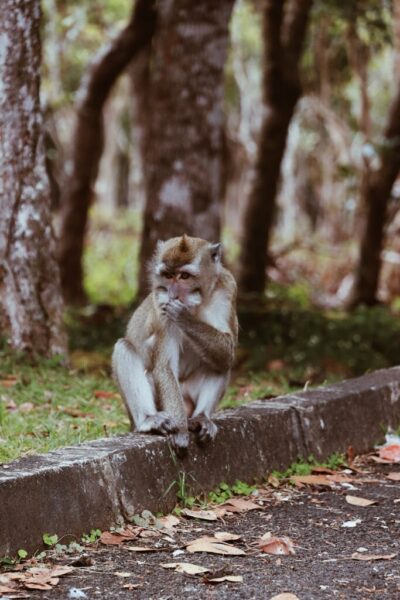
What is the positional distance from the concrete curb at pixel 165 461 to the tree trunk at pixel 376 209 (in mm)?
7832

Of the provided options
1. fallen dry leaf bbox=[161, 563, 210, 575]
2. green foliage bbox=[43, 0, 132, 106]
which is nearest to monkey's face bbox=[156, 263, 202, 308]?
fallen dry leaf bbox=[161, 563, 210, 575]

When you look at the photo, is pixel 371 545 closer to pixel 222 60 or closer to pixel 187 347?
pixel 187 347

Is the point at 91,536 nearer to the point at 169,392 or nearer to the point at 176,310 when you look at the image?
the point at 169,392

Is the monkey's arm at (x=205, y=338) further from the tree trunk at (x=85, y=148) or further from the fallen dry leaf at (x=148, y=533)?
the tree trunk at (x=85, y=148)

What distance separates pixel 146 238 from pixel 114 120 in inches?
1064

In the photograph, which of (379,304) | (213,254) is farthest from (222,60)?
(379,304)

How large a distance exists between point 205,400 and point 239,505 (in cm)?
62

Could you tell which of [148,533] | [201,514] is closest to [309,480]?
[201,514]

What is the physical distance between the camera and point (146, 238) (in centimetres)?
969

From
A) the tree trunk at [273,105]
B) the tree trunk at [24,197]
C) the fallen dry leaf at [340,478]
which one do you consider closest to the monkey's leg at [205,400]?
the fallen dry leaf at [340,478]

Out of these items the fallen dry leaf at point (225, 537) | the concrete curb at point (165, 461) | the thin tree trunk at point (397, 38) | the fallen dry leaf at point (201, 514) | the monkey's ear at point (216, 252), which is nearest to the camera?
the concrete curb at point (165, 461)

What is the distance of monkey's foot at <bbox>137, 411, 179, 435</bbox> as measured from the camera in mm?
4949

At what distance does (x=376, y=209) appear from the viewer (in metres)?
14.9

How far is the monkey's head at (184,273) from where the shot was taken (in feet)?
17.0
